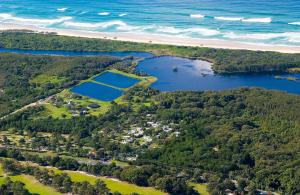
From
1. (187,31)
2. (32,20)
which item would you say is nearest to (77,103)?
(187,31)

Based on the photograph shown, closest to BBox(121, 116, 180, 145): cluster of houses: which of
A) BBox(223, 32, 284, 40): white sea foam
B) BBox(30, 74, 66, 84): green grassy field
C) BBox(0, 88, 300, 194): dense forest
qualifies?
BBox(0, 88, 300, 194): dense forest

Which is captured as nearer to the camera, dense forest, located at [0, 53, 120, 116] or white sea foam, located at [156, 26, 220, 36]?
dense forest, located at [0, 53, 120, 116]

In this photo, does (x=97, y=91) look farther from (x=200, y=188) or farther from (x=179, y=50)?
(x=200, y=188)

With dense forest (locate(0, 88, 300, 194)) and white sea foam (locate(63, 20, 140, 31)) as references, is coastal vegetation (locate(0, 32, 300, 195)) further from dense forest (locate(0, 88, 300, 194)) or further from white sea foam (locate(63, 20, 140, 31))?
white sea foam (locate(63, 20, 140, 31))

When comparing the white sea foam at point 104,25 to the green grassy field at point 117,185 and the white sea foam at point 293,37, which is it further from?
the green grassy field at point 117,185

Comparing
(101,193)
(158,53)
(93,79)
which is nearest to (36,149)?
(101,193)

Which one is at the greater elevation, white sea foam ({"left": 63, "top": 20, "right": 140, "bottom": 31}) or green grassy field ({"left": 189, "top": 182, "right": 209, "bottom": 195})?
white sea foam ({"left": 63, "top": 20, "right": 140, "bottom": 31})

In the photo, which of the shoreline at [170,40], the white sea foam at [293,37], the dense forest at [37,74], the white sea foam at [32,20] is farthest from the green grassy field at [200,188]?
the white sea foam at [32,20]
